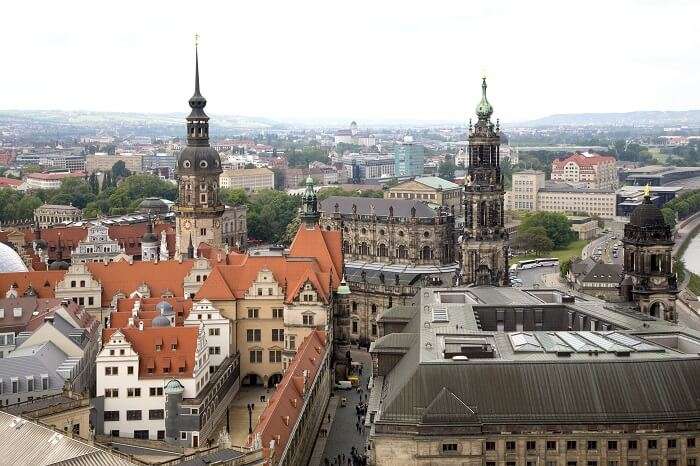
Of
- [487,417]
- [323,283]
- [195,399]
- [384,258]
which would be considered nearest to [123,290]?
[323,283]

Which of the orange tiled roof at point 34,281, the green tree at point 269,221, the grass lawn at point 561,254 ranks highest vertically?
the orange tiled roof at point 34,281

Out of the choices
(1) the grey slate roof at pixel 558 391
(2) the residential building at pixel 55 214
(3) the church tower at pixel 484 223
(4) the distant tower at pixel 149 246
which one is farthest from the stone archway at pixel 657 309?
(2) the residential building at pixel 55 214

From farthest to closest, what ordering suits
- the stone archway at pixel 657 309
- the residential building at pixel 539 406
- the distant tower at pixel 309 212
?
the distant tower at pixel 309 212
the stone archway at pixel 657 309
the residential building at pixel 539 406

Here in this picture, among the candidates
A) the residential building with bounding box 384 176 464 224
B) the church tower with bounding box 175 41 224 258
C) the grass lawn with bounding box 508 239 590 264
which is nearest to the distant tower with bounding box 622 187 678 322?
the church tower with bounding box 175 41 224 258

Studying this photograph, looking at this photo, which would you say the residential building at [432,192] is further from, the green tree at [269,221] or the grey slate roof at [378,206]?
the grey slate roof at [378,206]

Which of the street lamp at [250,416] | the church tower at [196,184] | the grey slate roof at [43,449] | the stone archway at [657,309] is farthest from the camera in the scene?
the church tower at [196,184]

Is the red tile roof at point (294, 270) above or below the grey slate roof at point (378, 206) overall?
below
